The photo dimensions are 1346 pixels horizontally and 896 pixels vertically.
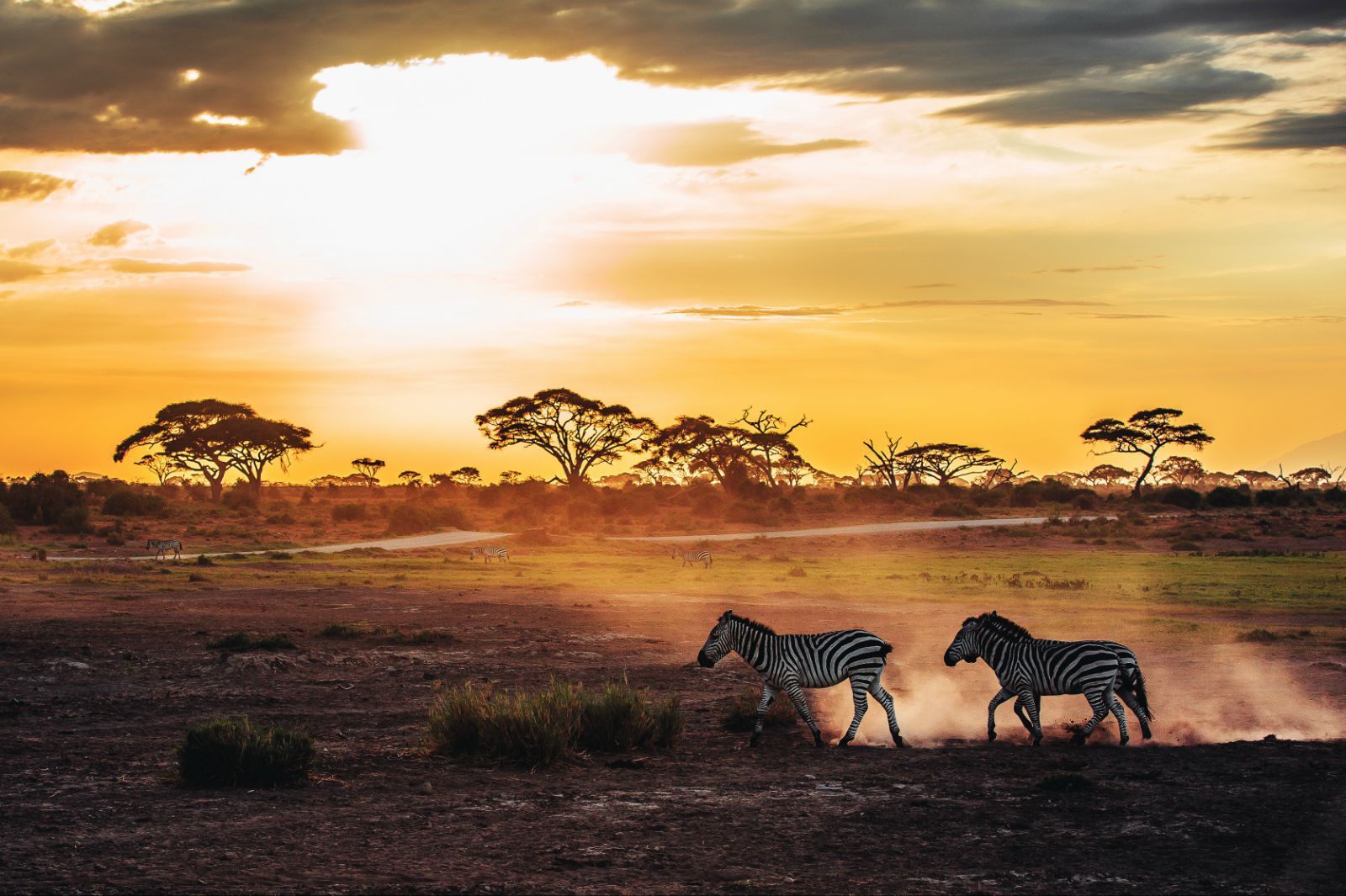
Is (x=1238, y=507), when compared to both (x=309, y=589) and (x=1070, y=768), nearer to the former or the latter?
(x=309, y=589)

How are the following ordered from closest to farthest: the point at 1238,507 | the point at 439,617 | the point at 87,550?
the point at 439,617
the point at 87,550
the point at 1238,507

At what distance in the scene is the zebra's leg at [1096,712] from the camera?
1438 centimetres

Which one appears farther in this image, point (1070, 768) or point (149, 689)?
point (149, 689)

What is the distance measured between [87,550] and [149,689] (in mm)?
37385

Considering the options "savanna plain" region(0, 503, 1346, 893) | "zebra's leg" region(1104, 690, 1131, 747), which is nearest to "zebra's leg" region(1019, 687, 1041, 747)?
"savanna plain" region(0, 503, 1346, 893)

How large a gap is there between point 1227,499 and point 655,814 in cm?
9048

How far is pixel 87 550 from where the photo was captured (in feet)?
175

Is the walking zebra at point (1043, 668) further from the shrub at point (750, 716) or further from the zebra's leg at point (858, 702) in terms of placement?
the shrub at point (750, 716)

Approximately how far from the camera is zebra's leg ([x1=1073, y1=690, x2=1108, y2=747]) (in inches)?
566

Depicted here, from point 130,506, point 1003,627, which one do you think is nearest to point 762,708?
point 1003,627

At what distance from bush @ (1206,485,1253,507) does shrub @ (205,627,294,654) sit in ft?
266

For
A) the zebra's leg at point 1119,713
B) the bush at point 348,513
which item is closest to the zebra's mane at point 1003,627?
the zebra's leg at point 1119,713

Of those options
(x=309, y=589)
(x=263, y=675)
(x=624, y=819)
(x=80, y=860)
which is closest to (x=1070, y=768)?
(x=624, y=819)

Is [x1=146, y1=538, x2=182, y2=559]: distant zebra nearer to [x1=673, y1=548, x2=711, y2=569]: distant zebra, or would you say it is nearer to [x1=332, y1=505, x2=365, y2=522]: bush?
[x1=673, y1=548, x2=711, y2=569]: distant zebra
